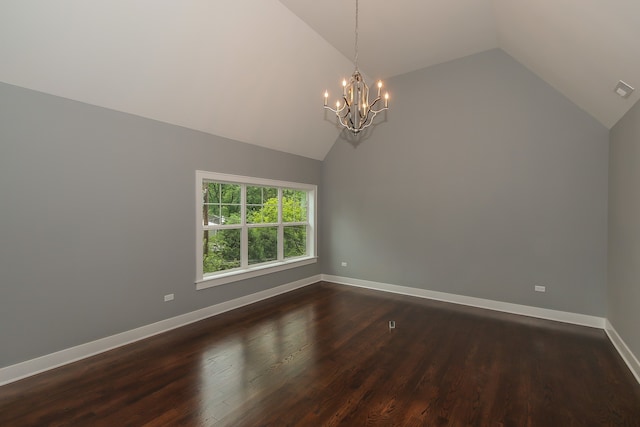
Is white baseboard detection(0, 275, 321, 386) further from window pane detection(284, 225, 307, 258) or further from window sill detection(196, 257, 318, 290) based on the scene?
window pane detection(284, 225, 307, 258)


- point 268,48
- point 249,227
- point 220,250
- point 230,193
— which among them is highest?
point 268,48

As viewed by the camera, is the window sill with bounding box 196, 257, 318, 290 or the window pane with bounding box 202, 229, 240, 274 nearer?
the window sill with bounding box 196, 257, 318, 290

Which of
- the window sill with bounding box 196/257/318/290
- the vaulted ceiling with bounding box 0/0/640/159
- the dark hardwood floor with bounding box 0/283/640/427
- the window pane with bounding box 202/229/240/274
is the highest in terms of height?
the vaulted ceiling with bounding box 0/0/640/159

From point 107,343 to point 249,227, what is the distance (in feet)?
7.81

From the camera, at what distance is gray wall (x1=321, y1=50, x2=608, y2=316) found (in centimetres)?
380

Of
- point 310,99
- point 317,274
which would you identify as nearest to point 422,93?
point 310,99

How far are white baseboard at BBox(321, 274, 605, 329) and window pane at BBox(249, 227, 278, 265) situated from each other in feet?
5.09

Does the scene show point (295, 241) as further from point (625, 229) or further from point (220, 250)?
point (625, 229)

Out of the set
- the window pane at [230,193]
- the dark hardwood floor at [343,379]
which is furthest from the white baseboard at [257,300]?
the window pane at [230,193]

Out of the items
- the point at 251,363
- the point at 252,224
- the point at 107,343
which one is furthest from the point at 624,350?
the point at 107,343

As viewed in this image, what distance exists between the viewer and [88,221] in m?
2.95

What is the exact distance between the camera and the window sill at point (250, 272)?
405 cm

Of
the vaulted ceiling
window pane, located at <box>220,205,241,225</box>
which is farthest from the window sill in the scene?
the vaulted ceiling

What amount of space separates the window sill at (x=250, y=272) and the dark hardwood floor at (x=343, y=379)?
1.80ft
